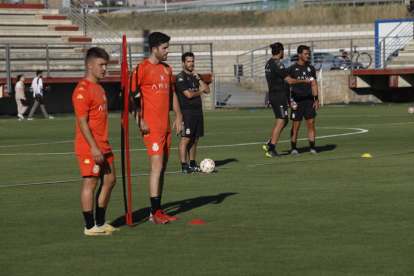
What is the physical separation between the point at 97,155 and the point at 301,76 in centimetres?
898

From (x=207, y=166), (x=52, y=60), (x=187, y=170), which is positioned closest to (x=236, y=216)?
(x=207, y=166)

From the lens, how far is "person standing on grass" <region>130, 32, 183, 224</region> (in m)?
8.97

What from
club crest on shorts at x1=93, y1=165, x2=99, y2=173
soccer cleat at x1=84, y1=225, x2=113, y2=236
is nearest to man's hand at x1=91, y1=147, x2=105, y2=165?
club crest on shorts at x1=93, y1=165, x2=99, y2=173

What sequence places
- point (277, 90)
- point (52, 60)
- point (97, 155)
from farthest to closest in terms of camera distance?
point (52, 60) < point (277, 90) < point (97, 155)

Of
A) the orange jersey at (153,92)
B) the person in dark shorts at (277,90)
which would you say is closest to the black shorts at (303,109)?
the person in dark shorts at (277,90)

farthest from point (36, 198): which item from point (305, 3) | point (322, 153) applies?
point (305, 3)

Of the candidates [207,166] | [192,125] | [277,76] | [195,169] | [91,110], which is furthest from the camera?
[277,76]

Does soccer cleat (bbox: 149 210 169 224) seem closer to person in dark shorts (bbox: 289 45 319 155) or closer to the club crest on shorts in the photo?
the club crest on shorts

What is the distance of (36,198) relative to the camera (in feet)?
36.3

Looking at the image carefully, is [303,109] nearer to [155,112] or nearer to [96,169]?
[155,112]

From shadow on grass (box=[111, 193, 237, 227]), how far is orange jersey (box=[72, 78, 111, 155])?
4.09ft

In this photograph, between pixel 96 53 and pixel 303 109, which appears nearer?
pixel 96 53

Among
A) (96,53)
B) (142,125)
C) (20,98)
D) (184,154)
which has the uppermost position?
(96,53)

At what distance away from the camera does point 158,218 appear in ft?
29.0
